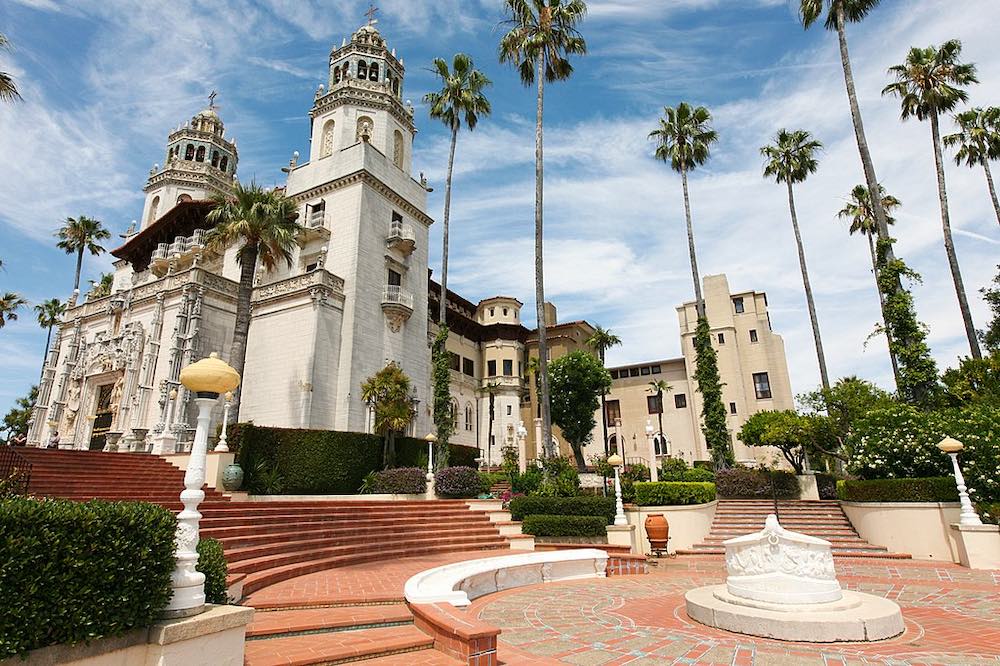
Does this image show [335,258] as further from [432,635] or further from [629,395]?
[629,395]

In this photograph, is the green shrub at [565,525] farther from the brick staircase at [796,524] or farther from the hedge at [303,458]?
the hedge at [303,458]

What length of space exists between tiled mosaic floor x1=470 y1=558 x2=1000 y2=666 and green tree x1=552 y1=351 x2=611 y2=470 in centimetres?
3066

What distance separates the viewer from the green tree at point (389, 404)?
23469 mm

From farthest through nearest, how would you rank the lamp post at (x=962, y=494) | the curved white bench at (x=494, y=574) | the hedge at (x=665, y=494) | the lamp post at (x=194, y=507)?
the hedge at (x=665, y=494), the lamp post at (x=962, y=494), the curved white bench at (x=494, y=574), the lamp post at (x=194, y=507)

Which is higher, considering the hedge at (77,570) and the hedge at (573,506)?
the hedge at (77,570)

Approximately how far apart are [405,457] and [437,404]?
308cm

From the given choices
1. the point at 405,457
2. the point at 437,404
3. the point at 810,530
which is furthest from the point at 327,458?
the point at 810,530

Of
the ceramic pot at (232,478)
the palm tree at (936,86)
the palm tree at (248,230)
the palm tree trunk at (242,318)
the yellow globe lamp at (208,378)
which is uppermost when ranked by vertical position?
the palm tree at (936,86)

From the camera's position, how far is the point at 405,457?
2506 centimetres

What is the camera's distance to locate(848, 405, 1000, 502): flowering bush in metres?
13.9

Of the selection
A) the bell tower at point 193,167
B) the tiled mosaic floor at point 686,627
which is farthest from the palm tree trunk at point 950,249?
the bell tower at point 193,167

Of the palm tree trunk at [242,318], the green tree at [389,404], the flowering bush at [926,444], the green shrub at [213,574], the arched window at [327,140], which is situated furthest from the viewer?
the arched window at [327,140]

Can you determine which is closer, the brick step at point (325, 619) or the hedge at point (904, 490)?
the brick step at point (325, 619)

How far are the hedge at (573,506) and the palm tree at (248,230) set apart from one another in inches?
480
